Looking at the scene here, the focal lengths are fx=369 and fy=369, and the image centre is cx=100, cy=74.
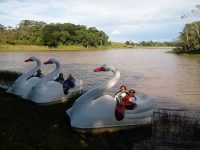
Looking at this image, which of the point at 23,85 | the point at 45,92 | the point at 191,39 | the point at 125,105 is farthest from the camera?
the point at 191,39

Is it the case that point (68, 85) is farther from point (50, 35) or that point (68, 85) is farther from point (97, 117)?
point (50, 35)

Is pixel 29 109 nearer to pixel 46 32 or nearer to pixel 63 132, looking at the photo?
pixel 63 132

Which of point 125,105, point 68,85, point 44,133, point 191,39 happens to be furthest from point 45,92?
point 191,39

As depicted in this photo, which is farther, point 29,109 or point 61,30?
point 61,30

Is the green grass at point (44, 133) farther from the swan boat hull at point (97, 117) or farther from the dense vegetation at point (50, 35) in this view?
the dense vegetation at point (50, 35)

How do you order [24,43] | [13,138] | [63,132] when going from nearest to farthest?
[13,138]
[63,132]
[24,43]

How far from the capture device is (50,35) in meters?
136

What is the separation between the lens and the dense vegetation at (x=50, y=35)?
433 feet

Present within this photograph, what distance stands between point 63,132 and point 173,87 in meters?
19.6

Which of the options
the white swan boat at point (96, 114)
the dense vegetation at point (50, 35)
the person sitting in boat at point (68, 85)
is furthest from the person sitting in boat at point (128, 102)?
the dense vegetation at point (50, 35)

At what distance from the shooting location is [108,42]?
593 ft

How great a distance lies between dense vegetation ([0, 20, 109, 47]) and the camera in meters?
132

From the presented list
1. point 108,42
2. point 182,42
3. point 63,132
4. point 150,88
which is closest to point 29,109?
point 63,132

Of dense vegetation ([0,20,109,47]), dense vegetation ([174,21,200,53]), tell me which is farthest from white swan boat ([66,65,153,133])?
dense vegetation ([0,20,109,47])
